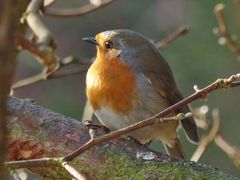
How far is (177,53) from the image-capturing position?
582 centimetres

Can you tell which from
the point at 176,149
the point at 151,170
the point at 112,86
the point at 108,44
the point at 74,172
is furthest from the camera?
the point at 176,149

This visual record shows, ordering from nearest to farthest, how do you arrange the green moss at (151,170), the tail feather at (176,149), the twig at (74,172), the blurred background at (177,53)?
the twig at (74,172), the green moss at (151,170), the tail feather at (176,149), the blurred background at (177,53)

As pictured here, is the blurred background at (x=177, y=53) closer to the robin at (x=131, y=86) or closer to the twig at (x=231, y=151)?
the twig at (x=231, y=151)

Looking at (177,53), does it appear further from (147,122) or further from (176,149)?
(147,122)

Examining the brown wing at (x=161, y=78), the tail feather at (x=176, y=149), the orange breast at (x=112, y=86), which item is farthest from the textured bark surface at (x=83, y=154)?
the tail feather at (x=176, y=149)

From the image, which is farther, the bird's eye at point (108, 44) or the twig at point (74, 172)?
the bird's eye at point (108, 44)

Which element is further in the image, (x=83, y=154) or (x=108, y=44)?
(x=108, y=44)

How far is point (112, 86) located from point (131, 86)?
9 cm

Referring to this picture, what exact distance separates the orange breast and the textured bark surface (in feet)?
2.20

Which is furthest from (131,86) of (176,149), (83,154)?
(83,154)

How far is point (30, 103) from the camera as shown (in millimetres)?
1997

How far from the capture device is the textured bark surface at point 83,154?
1.79 metres

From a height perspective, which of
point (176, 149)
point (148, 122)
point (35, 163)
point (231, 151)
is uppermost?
point (148, 122)

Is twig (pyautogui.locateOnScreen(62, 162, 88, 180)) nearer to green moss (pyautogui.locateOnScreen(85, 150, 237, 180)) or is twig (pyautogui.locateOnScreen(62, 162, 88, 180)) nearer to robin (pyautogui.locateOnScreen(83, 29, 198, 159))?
green moss (pyautogui.locateOnScreen(85, 150, 237, 180))
